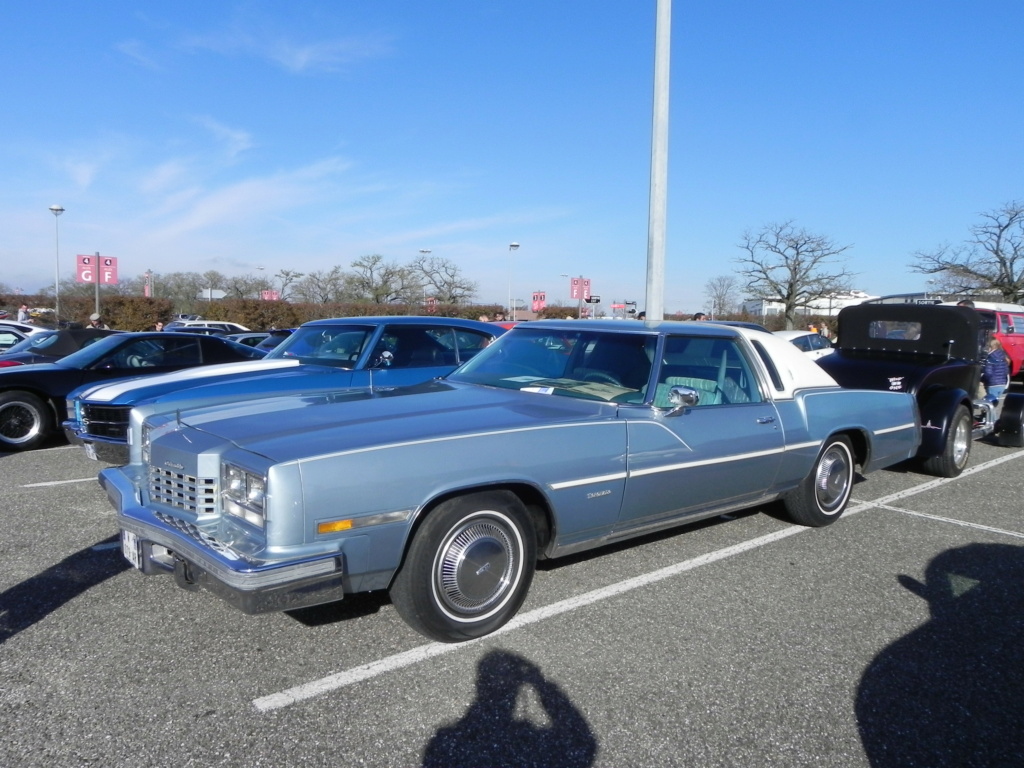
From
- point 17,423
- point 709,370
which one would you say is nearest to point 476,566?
point 709,370

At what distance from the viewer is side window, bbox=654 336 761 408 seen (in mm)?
4707

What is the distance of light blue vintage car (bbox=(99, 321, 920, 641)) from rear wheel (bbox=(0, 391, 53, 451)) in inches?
205

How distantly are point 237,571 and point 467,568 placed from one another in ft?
3.43

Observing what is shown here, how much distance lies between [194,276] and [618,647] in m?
67.8

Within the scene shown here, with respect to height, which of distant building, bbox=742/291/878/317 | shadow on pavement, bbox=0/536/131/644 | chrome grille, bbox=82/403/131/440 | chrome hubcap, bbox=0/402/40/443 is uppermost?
distant building, bbox=742/291/878/317

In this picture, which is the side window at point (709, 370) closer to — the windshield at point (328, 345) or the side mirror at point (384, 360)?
the side mirror at point (384, 360)

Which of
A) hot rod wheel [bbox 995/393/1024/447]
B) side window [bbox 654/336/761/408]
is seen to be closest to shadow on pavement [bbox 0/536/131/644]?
side window [bbox 654/336/761/408]

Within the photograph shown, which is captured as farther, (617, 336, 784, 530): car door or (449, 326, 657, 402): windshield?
(449, 326, 657, 402): windshield

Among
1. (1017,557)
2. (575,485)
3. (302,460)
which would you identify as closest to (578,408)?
(575,485)

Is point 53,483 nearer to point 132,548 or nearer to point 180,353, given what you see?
point 180,353

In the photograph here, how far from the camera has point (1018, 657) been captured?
3559 mm

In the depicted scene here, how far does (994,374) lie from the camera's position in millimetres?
9148

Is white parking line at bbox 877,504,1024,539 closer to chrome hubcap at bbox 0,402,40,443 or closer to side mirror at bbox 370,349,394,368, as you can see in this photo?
side mirror at bbox 370,349,394,368

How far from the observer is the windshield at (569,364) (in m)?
4.51
